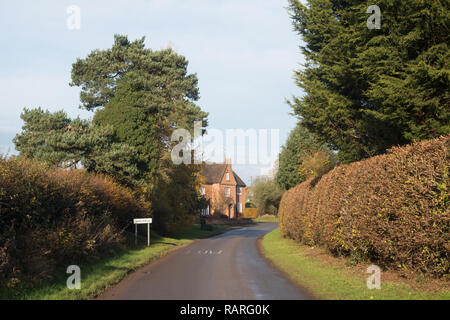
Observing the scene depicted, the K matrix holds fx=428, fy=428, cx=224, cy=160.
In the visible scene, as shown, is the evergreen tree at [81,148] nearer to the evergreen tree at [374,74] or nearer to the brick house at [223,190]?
the evergreen tree at [374,74]

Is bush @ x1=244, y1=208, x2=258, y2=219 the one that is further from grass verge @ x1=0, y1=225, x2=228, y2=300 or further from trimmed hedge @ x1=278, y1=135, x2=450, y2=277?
trimmed hedge @ x1=278, y1=135, x2=450, y2=277

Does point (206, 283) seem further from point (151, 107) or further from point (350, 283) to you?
point (151, 107)

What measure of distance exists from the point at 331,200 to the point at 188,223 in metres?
20.4

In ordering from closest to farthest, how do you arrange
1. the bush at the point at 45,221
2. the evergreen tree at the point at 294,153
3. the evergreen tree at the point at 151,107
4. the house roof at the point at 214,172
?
the bush at the point at 45,221 < the evergreen tree at the point at 151,107 < the evergreen tree at the point at 294,153 < the house roof at the point at 214,172

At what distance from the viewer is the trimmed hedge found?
33.5 ft

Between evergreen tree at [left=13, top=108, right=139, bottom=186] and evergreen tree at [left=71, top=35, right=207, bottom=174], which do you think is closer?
evergreen tree at [left=13, top=108, right=139, bottom=186]

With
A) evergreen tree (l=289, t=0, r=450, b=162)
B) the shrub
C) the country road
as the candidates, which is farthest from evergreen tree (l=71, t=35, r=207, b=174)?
the country road

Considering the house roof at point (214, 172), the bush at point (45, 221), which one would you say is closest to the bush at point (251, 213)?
the house roof at point (214, 172)

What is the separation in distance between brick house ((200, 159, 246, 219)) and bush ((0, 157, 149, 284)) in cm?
5668

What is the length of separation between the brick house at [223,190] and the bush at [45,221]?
2231 inches

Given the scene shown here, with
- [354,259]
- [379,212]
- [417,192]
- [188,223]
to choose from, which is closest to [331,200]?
[354,259]

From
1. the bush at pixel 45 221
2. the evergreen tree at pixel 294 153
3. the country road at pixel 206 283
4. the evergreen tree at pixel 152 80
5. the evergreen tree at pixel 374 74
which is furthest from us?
the evergreen tree at pixel 294 153

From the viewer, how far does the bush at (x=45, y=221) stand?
1140 centimetres

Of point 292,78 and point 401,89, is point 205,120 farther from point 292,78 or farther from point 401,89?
point 401,89
